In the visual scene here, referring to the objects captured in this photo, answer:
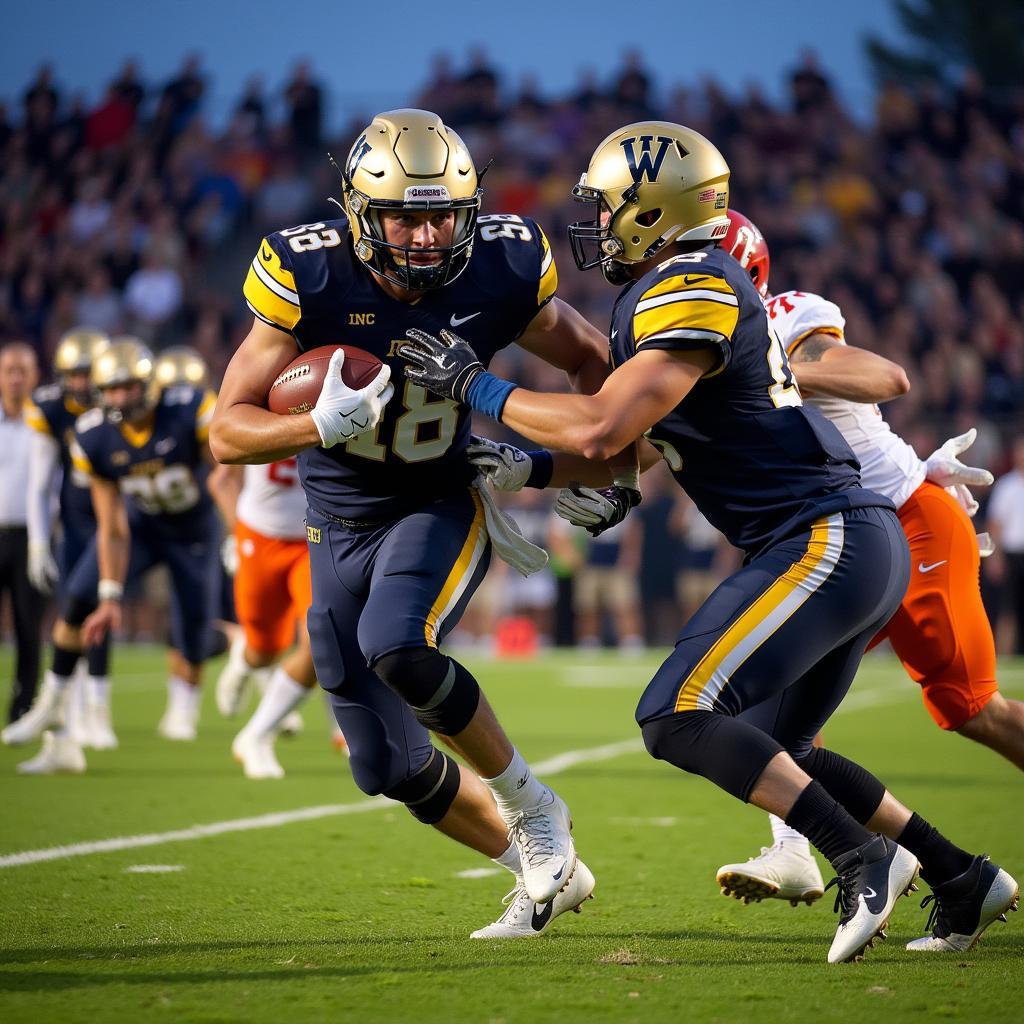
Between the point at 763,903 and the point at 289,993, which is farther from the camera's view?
the point at 763,903

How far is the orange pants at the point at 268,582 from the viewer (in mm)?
6812

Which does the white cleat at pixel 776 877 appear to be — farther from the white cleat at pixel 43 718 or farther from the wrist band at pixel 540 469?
the white cleat at pixel 43 718

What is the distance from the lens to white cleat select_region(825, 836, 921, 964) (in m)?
3.31

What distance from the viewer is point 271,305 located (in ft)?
12.2

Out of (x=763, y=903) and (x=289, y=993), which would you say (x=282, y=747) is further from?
(x=289, y=993)

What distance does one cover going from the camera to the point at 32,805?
5875 mm

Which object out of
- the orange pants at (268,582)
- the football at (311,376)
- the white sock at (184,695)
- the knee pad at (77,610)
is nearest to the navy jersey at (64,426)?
the knee pad at (77,610)

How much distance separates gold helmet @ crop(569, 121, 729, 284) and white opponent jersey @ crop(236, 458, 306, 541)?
338 centimetres

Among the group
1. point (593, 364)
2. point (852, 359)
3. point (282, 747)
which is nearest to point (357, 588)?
point (593, 364)

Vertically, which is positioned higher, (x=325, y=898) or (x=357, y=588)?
(x=357, y=588)

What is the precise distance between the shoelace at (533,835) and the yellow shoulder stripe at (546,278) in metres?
1.30

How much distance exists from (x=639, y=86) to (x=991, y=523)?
280 inches

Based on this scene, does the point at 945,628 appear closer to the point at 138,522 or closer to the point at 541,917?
the point at 541,917

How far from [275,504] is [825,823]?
410 cm
